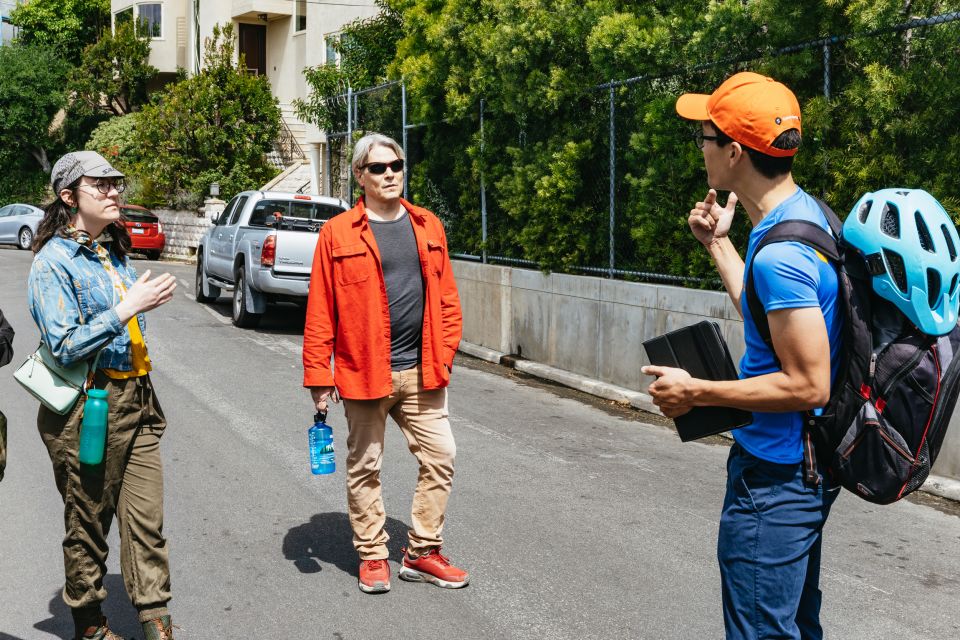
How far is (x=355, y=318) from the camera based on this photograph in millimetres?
4766

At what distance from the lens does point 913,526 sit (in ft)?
19.9

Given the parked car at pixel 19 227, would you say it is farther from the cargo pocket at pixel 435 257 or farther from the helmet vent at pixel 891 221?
the helmet vent at pixel 891 221

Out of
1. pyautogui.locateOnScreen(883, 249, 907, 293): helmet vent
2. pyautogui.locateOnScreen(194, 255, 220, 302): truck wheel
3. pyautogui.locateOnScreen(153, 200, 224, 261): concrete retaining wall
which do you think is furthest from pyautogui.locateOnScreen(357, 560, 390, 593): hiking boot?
pyautogui.locateOnScreen(153, 200, 224, 261): concrete retaining wall

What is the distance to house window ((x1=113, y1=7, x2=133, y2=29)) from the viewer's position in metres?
44.0

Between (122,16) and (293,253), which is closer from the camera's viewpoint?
(293,253)

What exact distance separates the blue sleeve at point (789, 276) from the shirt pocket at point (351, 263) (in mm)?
2480

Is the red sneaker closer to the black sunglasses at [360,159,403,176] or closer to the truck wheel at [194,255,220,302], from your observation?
the black sunglasses at [360,159,403,176]

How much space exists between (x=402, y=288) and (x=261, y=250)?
9.42m

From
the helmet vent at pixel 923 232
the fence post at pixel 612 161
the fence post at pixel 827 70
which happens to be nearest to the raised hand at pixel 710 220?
the helmet vent at pixel 923 232

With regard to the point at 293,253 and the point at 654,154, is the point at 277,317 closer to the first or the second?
the point at 293,253

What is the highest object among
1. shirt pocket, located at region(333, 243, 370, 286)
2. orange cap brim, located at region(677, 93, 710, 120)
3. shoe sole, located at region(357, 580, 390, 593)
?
orange cap brim, located at region(677, 93, 710, 120)

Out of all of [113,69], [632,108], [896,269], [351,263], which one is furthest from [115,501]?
[113,69]

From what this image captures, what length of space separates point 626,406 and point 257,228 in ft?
24.1

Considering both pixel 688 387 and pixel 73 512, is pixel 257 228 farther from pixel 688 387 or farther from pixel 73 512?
pixel 688 387
